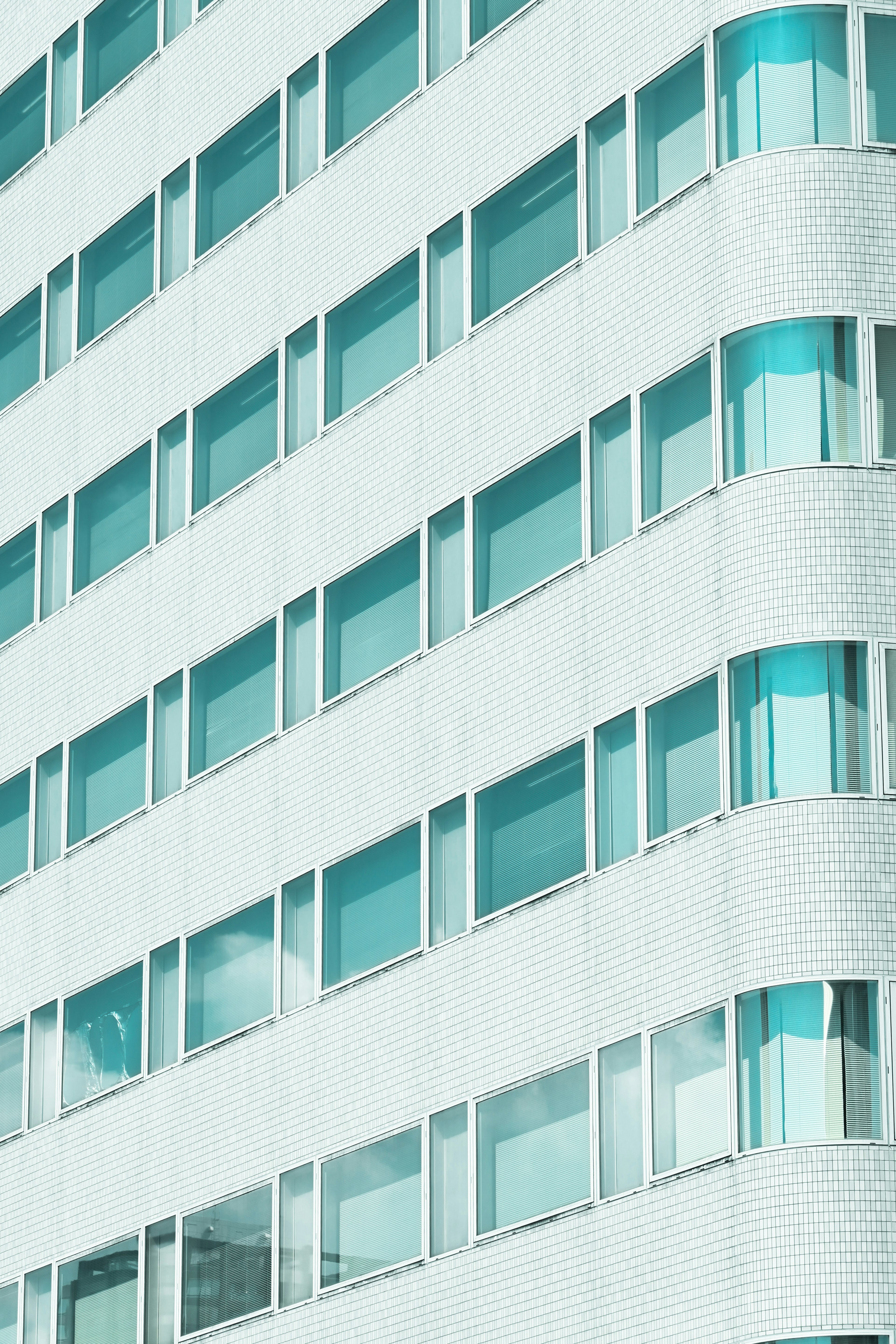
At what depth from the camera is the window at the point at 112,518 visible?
35.3 metres

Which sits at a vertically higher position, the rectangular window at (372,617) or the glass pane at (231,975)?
the rectangular window at (372,617)

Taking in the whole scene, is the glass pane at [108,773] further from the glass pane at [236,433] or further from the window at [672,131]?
the window at [672,131]

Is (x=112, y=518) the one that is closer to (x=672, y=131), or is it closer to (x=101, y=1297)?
(x=101, y=1297)

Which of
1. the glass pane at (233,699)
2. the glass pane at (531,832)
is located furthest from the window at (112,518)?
the glass pane at (531,832)

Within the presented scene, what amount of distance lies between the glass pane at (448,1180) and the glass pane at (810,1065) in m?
4.32

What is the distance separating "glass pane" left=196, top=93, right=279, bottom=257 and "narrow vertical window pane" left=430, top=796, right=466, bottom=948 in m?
9.16

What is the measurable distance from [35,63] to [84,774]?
11030 millimetres

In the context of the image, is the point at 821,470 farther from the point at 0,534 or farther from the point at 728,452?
the point at 0,534

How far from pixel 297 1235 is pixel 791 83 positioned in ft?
42.8

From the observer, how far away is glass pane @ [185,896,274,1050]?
31.0m

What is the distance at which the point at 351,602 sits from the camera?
1221 inches

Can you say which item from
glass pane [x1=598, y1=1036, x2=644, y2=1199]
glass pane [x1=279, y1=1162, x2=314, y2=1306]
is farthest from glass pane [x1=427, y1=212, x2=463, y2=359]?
glass pane [x1=279, y1=1162, x2=314, y2=1306]

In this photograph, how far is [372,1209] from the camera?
2858 centimetres

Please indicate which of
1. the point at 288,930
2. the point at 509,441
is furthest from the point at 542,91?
the point at 288,930
